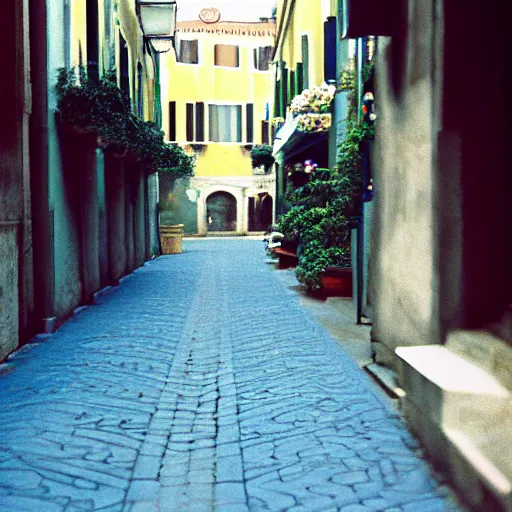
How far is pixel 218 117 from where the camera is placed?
31.9 metres

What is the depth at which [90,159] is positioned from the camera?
944 centimetres

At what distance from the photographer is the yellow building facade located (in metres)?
31.5

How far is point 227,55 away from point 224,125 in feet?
11.9

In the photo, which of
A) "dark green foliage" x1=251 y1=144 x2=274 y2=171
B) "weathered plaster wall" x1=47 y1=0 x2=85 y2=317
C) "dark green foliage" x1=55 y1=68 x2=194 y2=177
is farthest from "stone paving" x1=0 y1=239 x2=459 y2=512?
"dark green foliage" x1=251 y1=144 x2=274 y2=171

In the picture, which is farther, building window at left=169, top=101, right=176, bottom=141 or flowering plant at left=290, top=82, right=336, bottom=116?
building window at left=169, top=101, right=176, bottom=141

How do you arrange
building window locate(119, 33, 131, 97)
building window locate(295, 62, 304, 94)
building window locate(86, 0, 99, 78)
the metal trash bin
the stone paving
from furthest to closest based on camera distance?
the metal trash bin
building window locate(295, 62, 304, 94)
building window locate(119, 33, 131, 97)
building window locate(86, 0, 99, 78)
the stone paving

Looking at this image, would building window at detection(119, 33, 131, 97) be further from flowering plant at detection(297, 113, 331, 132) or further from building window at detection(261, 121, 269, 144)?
building window at detection(261, 121, 269, 144)

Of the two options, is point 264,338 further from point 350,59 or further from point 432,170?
point 350,59

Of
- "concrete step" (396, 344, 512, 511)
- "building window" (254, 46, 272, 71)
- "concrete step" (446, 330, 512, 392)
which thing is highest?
"building window" (254, 46, 272, 71)

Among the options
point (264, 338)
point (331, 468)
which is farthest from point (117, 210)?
point (331, 468)

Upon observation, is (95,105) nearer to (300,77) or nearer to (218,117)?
(300,77)

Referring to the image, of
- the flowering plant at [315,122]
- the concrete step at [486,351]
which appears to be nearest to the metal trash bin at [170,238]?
the flowering plant at [315,122]

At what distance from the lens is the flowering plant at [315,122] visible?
11852 mm

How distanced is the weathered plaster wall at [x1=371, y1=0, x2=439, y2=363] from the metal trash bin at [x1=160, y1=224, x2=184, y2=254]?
15.4 m
